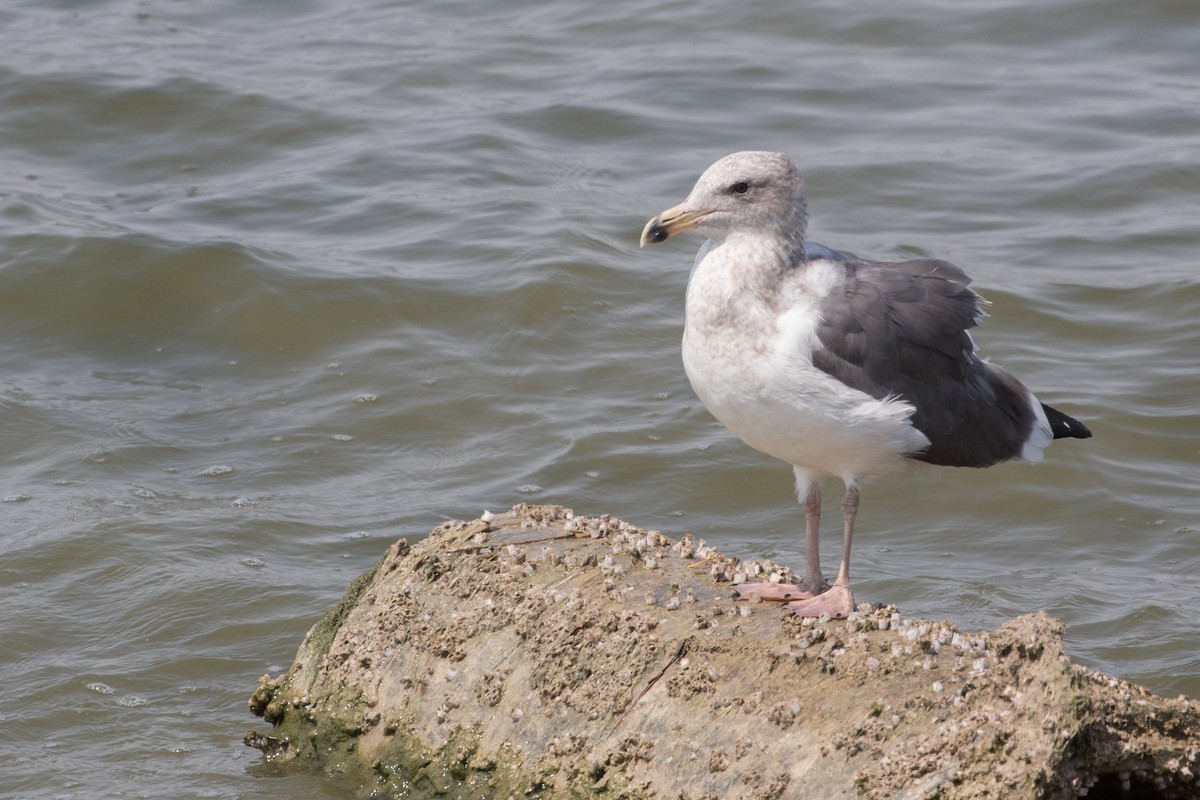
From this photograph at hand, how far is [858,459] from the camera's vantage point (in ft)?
16.4

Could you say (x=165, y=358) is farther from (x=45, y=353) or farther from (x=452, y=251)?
(x=452, y=251)

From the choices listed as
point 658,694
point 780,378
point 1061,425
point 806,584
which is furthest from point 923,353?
point 658,694

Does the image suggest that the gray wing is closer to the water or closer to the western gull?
the western gull

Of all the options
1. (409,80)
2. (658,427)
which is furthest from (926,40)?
(658,427)

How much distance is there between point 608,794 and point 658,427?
15.9ft

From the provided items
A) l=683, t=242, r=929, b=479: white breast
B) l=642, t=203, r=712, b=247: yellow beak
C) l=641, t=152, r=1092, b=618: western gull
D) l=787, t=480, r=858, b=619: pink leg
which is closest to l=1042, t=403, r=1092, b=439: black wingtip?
l=641, t=152, r=1092, b=618: western gull

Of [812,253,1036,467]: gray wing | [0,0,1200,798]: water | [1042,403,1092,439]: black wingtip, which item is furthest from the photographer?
[0,0,1200,798]: water

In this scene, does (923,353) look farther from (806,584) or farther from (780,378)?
(806,584)

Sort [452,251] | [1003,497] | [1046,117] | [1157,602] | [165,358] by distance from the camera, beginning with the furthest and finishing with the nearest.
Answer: [1046,117] < [452,251] < [165,358] < [1003,497] < [1157,602]

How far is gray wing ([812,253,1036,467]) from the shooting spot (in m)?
4.95

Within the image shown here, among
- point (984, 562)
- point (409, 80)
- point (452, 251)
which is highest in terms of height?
point (409, 80)

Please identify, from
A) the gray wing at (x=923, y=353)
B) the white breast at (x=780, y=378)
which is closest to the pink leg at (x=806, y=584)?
the white breast at (x=780, y=378)

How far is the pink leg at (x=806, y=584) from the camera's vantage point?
14.9 feet

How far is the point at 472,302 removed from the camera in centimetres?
1040
